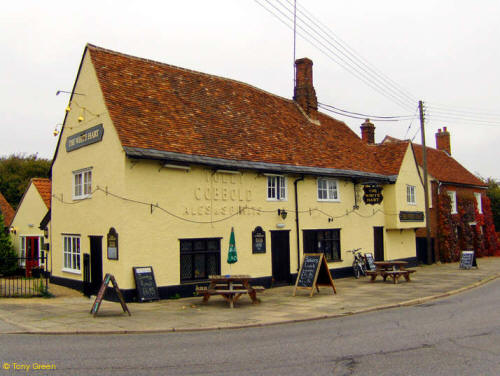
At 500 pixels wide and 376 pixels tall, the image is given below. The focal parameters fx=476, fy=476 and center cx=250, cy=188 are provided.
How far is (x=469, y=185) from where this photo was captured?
36594 mm

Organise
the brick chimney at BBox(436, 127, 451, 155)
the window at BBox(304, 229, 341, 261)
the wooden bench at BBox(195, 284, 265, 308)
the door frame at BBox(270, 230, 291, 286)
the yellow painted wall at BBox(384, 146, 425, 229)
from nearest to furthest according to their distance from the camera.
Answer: the wooden bench at BBox(195, 284, 265, 308) → the door frame at BBox(270, 230, 291, 286) → the window at BBox(304, 229, 341, 261) → the yellow painted wall at BBox(384, 146, 425, 229) → the brick chimney at BBox(436, 127, 451, 155)

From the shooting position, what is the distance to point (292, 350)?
8.55m

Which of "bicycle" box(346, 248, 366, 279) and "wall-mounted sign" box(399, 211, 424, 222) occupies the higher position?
"wall-mounted sign" box(399, 211, 424, 222)

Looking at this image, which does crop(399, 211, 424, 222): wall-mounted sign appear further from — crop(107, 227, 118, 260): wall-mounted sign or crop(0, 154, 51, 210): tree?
crop(0, 154, 51, 210): tree

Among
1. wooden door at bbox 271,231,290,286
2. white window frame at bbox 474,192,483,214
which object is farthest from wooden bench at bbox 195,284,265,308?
white window frame at bbox 474,192,483,214

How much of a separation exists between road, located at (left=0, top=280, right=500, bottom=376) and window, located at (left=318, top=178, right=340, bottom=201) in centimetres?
1005

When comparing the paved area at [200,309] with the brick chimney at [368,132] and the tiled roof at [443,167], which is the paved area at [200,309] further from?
the tiled roof at [443,167]

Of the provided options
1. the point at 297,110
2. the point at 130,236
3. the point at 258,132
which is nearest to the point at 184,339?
the point at 130,236

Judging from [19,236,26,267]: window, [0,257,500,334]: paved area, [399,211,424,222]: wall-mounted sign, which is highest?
[399,211,424,222]: wall-mounted sign

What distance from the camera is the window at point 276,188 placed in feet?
63.1

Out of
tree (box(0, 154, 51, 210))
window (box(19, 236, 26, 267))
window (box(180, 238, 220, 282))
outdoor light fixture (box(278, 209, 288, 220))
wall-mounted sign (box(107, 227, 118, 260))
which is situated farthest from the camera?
tree (box(0, 154, 51, 210))

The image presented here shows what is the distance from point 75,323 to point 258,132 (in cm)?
1159

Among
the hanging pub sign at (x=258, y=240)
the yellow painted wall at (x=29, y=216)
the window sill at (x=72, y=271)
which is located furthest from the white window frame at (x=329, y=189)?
the yellow painted wall at (x=29, y=216)

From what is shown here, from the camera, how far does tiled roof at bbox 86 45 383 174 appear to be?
16328mm
